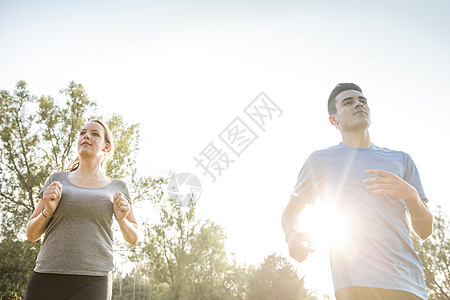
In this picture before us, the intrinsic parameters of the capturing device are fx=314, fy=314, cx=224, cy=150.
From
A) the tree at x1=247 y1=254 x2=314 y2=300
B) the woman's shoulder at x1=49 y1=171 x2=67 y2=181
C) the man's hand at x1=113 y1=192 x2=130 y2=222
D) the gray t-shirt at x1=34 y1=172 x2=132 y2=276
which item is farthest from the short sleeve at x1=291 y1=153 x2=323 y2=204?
the tree at x1=247 y1=254 x2=314 y2=300

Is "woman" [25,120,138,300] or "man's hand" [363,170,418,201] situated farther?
"woman" [25,120,138,300]


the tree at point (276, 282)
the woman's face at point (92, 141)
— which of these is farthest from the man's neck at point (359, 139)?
the tree at point (276, 282)

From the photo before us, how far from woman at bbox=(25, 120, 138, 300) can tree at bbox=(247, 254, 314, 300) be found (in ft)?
95.9

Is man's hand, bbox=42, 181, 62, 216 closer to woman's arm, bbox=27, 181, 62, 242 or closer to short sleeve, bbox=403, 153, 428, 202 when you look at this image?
woman's arm, bbox=27, 181, 62, 242

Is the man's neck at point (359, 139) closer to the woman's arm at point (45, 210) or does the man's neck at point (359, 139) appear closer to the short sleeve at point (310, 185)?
the short sleeve at point (310, 185)

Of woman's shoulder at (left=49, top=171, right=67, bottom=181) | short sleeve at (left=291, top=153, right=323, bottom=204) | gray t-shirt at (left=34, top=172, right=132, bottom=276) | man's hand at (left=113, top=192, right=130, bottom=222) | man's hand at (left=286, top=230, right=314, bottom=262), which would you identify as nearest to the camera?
man's hand at (left=286, top=230, right=314, bottom=262)

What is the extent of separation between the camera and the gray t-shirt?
100 inches

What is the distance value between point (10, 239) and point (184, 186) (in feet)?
36.9

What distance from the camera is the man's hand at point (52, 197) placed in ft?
8.34

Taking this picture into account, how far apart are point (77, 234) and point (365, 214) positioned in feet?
7.46

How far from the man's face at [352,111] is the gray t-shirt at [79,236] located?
220 centimetres

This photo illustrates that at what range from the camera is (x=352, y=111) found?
2613 millimetres

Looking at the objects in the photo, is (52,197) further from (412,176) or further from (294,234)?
(412,176)

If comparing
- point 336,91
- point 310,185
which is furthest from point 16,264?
point 336,91
